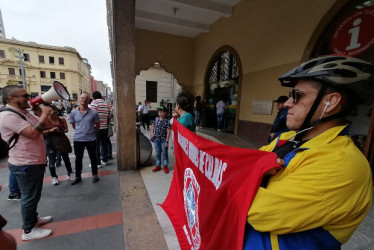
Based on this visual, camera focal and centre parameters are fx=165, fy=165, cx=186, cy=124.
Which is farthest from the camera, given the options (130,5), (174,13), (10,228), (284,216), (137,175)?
(174,13)

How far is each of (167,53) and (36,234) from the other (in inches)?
363

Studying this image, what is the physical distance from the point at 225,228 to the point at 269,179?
43 centimetres

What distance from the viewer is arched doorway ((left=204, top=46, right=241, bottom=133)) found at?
272 inches

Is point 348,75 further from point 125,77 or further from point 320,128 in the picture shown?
point 125,77

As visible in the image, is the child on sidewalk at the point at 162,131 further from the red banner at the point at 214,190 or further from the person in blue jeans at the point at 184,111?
the red banner at the point at 214,190

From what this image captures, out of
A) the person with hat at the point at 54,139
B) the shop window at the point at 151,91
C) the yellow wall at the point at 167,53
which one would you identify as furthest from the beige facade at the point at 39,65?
the person with hat at the point at 54,139

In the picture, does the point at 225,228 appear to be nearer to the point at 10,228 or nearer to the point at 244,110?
the point at 10,228

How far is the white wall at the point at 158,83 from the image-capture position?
1459cm

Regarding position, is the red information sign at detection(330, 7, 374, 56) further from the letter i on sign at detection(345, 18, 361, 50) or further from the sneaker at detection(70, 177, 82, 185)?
the sneaker at detection(70, 177, 82, 185)

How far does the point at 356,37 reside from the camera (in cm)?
337

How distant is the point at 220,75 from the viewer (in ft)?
26.2

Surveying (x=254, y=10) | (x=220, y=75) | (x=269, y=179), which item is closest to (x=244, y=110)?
(x=220, y=75)

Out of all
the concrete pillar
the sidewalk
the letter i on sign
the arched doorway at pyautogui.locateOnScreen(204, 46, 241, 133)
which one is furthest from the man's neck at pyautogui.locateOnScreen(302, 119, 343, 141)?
the arched doorway at pyautogui.locateOnScreen(204, 46, 241, 133)

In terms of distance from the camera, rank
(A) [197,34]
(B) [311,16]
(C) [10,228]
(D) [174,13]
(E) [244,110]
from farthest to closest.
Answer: (A) [197,34]
(D) [174,13]
(E) [244,110]
(B) [311,16]
(C) [10,228]
